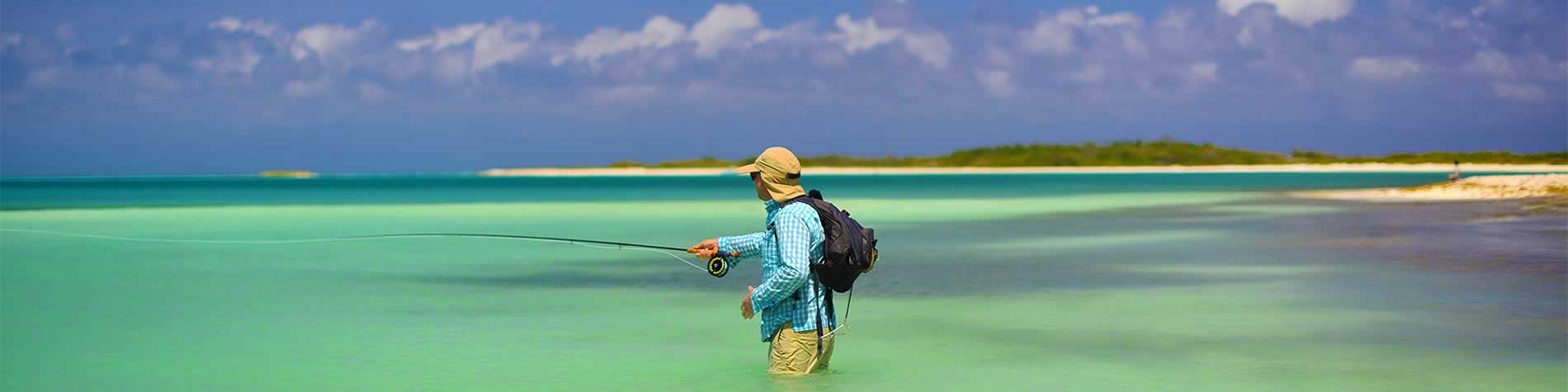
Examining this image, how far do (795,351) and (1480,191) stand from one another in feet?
111

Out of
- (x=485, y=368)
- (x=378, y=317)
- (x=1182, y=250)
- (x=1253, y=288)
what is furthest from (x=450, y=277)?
(x=1182, y=250)

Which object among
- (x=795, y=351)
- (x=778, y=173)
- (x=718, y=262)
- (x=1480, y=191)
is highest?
(x=778, y=173)

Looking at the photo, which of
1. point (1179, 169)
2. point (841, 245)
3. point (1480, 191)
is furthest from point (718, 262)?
point (1179, 169)

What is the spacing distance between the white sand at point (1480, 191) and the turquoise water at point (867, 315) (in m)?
13.2

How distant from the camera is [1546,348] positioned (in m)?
7.94

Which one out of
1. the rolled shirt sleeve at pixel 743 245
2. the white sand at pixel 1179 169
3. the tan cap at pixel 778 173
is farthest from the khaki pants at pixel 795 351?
the white sand at pixel 1179 169

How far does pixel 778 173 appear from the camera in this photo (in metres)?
5.74

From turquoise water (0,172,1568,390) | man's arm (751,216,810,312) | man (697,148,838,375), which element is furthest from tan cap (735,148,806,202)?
turquoise water (0,172,1568,390)

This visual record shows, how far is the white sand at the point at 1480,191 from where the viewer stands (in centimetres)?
3244

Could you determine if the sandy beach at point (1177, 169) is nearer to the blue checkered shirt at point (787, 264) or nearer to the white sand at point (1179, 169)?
the white sand at point (1179, 169)

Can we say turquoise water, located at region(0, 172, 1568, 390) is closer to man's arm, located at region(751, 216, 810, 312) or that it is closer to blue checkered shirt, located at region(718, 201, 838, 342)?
blue checkered shirt, located at region(718, 201, 838, 342)

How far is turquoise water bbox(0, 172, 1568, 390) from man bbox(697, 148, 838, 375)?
0.66 meters

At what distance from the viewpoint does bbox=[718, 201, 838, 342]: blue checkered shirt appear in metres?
5.57

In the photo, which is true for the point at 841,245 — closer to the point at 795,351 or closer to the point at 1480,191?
the point at 795,351
